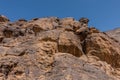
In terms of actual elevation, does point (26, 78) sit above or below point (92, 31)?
below

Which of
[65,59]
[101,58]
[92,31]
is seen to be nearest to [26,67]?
[65,59]

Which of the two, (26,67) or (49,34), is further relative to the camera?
(49,34)

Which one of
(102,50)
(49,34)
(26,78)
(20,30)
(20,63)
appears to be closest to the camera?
(26,78)

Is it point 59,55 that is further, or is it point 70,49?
point 70,49

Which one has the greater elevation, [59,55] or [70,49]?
[70,49]

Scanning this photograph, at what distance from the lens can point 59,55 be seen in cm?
2489

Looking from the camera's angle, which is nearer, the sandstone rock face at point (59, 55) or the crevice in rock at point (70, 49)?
the sandstone rock face at point (59, 55)

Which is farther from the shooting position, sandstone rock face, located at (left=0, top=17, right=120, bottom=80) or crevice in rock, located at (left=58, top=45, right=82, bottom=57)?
crevice in rock, located at (left=58, top=45, right=82, bottom=57)

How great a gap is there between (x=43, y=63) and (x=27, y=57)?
166 cm

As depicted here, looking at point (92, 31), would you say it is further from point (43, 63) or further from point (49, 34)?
point (43, 63)

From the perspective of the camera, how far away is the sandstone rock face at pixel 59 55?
21.8 m

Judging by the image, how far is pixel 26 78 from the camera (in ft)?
68.9

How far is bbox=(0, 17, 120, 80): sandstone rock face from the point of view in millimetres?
21781

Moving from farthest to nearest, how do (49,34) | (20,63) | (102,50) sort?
(102,50) < (49,34) < (20,63)
